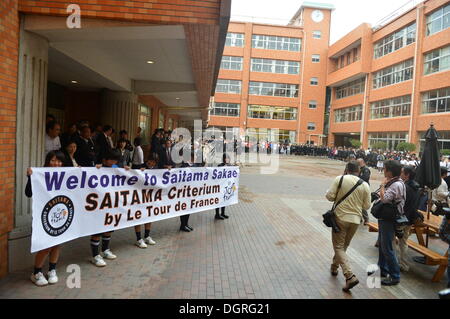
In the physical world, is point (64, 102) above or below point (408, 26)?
below

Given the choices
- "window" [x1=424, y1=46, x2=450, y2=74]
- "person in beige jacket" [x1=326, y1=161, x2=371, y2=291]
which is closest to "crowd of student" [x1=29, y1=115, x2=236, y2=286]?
"person in beige jacket" [x1=326, y1=161, x2=371, y2=291]

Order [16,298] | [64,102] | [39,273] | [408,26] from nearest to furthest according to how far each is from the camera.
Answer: [16,298] → [39,273] → [64,102] → [408,26]

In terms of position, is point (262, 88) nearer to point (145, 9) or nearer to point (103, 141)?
point (103, 141)

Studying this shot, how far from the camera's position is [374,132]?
42812 mm

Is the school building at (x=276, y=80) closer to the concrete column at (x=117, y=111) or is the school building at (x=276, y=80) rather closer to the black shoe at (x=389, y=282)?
the concrete column at (x=117, y=111)

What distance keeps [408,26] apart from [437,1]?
17.0 ft

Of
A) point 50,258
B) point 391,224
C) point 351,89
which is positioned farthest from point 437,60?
point 50,258

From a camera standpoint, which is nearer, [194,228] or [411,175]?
[411,175]

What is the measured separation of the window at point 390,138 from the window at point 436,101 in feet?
12.4

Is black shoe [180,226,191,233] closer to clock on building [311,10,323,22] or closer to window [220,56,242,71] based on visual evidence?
window [220,56,242,71]

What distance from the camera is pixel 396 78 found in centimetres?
3856
